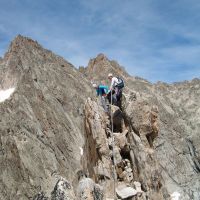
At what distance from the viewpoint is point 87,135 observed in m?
20.7

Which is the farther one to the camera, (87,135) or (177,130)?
(177,130)

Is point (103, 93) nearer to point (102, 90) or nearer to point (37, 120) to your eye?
point (102, 90)

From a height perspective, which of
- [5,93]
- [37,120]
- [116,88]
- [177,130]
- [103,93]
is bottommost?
[116,88]

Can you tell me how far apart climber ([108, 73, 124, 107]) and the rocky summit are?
0.31 m

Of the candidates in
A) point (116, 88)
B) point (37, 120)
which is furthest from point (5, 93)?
point (116, 88)

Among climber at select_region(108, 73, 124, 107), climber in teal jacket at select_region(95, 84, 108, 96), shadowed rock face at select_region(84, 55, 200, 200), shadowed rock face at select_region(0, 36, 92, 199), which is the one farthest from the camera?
shadowed rock face at select_region(84, 55, 200, 200)

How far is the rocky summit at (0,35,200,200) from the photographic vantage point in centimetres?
1869

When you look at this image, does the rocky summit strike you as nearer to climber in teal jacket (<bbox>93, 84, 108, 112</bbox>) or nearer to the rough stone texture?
the rough stone texture

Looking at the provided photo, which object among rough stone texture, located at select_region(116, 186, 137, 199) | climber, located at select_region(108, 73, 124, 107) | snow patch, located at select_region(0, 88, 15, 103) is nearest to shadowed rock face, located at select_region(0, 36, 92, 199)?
snow patch, located at select_region(0, 88, 15, 103)

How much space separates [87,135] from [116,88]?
271 cm

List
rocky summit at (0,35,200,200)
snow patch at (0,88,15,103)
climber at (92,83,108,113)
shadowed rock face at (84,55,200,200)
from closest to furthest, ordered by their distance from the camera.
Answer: rocky summit at (0,35,200,200) → climber at (92,83,108,113) → snow patch at (0,88,15,103) → shadowed rock face at (84,55,200,200)

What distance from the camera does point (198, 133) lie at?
374 ft

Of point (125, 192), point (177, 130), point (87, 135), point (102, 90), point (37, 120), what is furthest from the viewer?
point (177, 130)

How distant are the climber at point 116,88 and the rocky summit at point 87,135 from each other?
1.01 feet
